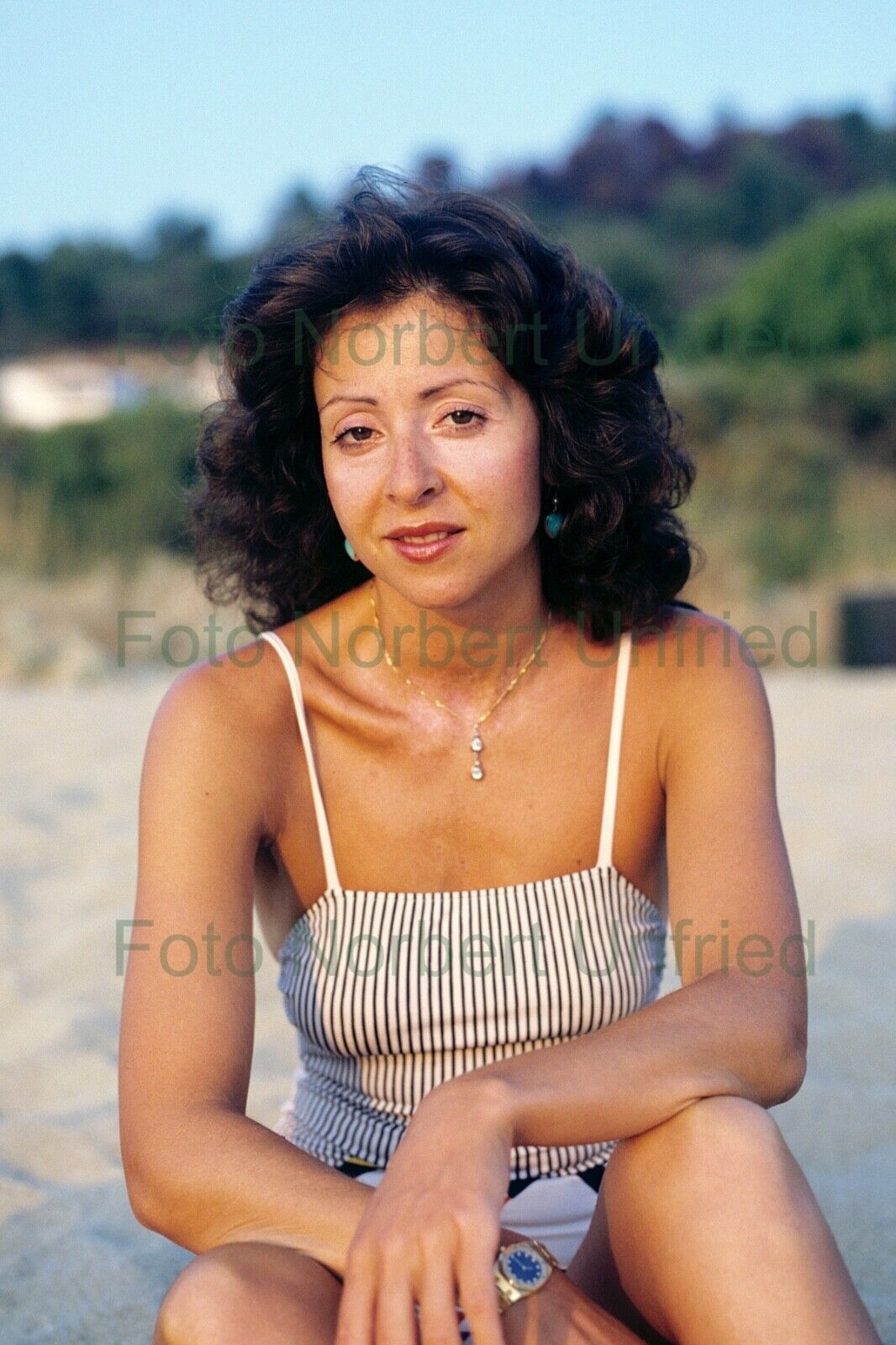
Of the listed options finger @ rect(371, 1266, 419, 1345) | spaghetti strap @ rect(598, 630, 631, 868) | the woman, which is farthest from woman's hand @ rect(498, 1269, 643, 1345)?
spaghetti strap @ rect(598, 630, 631, 868)

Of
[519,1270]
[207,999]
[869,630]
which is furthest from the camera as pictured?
[869,630]

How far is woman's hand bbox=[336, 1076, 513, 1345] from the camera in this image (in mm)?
1413

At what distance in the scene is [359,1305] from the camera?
1429mm

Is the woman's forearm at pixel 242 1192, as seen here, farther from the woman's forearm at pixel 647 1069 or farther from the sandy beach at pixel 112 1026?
the sandy beach at pixel 112 1026

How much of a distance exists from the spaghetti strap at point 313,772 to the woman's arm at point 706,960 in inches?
19.1

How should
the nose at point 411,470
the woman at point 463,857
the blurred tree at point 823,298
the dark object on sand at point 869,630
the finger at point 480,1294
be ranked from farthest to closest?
the blurred tree at point 823,298, the dark object on sand at point 869,630, the nose at point 411,470, the woman at point 463,857, the finger at point 480,1294

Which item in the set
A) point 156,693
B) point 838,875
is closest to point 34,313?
point 156,693

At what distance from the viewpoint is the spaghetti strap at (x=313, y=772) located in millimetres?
2066

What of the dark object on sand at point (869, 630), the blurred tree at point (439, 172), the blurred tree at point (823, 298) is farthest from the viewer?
the blurred tree at point (823, 298)

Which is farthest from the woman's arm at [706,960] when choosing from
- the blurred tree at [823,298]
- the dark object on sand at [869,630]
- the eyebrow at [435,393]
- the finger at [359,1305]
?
the blurred tree at [823,298]

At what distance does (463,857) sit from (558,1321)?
707 mm

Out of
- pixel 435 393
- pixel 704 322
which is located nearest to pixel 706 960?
pixel 435 393

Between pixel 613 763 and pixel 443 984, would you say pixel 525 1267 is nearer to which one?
pixel 443 984

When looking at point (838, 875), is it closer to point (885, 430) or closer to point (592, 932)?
Answer: point (592, 932)
